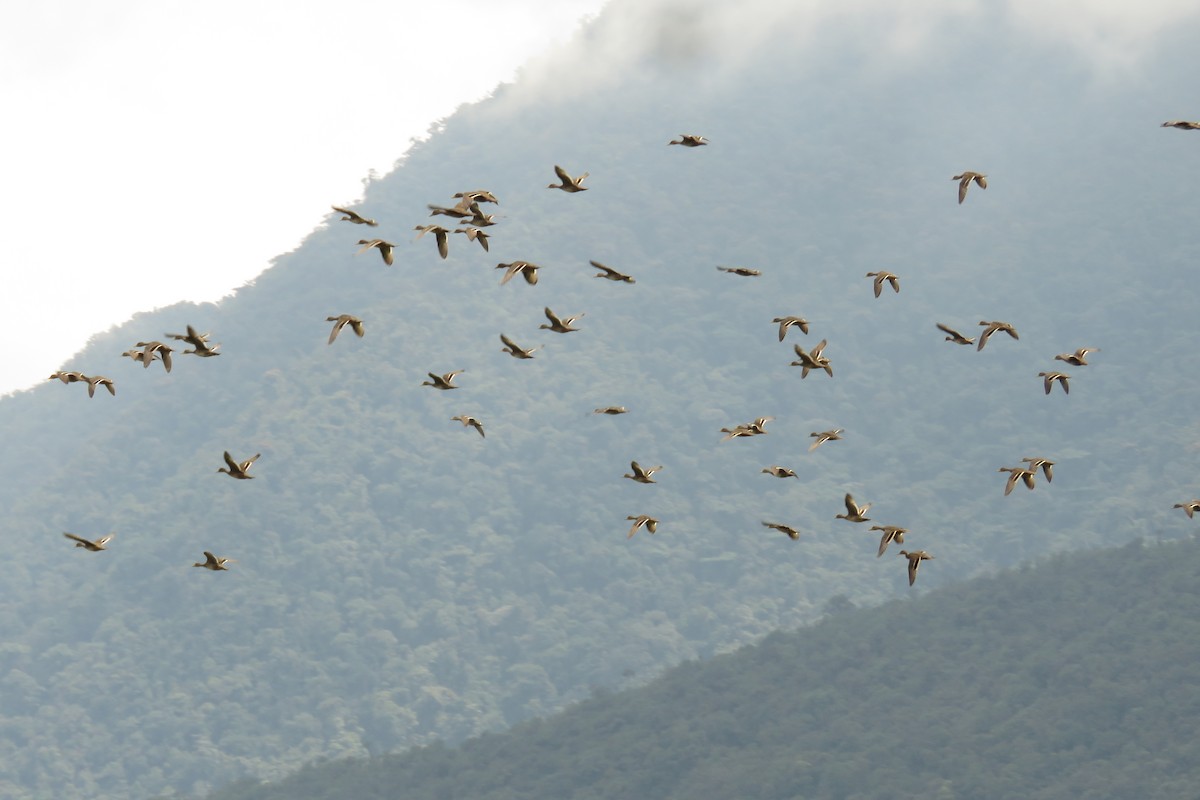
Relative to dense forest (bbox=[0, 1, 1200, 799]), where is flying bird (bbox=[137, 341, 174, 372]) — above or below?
below

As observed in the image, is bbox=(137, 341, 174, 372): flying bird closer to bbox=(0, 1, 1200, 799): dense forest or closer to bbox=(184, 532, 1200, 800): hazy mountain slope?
bbox=(184, 532, 1200, 800): hazy mountain slope

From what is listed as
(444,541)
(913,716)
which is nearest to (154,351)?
(913,716)

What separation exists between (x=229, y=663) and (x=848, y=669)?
56.0 meters

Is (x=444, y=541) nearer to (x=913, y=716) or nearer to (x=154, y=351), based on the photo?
(x=913, y=716)

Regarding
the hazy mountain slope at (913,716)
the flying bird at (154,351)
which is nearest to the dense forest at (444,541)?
the hazy mountain slope at (913,716)

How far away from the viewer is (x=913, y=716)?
116 metres

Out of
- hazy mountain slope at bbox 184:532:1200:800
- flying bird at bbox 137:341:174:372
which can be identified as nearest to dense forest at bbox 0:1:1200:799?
hazy mountain slope at bbox 184:532:1200:800

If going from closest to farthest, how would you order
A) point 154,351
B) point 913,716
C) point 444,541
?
point 154,351 → point 913,716 → point 444,541

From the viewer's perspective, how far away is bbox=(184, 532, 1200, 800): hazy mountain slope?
10631cm

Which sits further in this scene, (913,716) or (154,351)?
(913,716)

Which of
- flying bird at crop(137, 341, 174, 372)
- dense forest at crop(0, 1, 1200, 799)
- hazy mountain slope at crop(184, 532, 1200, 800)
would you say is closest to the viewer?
flying bird at crop(137, 341, 174, 372)

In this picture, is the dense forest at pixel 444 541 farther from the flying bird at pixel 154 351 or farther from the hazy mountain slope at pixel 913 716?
the flying bird at pixel 154 351

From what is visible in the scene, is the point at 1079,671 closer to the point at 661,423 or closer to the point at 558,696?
the point at 558,696

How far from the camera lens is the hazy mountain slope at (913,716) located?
349 ft
